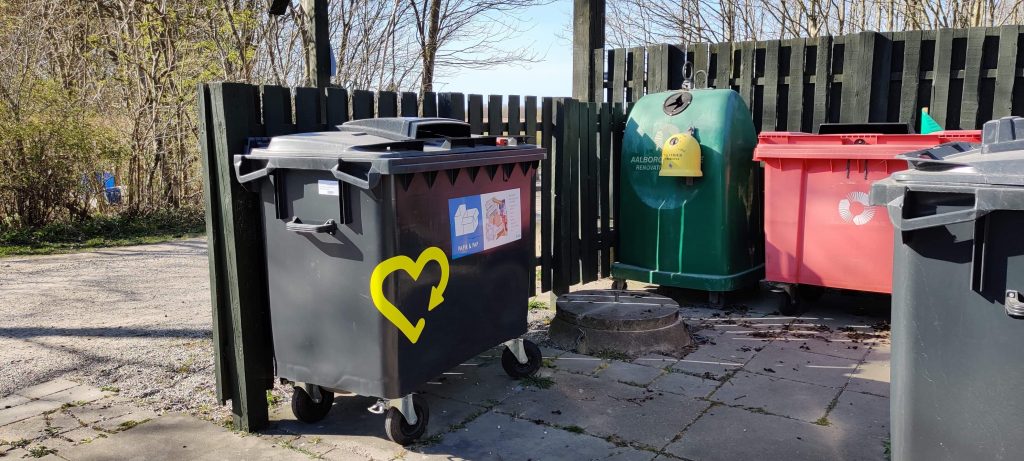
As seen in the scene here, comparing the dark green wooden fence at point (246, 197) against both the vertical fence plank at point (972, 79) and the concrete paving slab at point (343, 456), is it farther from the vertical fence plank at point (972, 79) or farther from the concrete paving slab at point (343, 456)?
the vertical fence plank at point (972, 79)

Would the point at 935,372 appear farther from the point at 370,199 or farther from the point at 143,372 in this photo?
the point at 143,372

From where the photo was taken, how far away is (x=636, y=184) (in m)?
5.57

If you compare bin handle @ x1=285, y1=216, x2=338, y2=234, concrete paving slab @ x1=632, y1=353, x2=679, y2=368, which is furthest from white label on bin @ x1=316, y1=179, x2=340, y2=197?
concrete paving slab @ x1=632, y1=353, x2=679, y2=368

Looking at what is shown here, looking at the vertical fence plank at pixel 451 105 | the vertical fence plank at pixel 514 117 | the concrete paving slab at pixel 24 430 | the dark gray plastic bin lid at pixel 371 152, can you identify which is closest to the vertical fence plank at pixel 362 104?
the dark gray plastic bin lid at pixel 371 152

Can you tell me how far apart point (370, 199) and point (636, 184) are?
121 inches

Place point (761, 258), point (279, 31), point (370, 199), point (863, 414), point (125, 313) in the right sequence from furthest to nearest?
1. point (279, 31)
2. point (761, 258)
3. point (125, 313)
4. point (863, 414)
5. point (370, 199)

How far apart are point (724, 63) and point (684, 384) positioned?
11.2 feet

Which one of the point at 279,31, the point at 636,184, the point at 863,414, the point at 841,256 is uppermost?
the point at 279,31

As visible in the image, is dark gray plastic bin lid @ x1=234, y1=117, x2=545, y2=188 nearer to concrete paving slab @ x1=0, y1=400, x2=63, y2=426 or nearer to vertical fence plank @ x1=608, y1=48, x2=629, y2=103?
concrete paving slab @ x1=0, y1=400, x2=63, y2=426

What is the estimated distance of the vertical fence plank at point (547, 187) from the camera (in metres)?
5.17

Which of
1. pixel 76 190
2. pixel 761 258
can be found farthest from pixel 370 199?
pixel 76 190

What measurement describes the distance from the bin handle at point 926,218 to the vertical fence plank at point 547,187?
313 cm

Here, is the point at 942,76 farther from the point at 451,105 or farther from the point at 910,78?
the point at 451,105

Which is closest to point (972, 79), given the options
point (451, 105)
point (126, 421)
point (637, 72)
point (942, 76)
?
point (942, 76)
